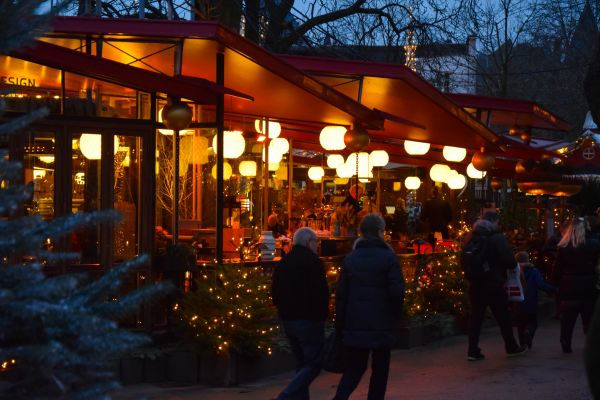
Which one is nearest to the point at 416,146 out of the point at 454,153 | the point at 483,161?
the point at 454,153

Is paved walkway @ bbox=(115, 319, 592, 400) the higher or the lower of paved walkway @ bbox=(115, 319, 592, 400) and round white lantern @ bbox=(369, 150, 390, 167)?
the lower

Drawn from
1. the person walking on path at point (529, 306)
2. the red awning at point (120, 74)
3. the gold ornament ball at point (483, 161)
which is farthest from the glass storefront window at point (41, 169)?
the gold ornament ball at point (483, 161)

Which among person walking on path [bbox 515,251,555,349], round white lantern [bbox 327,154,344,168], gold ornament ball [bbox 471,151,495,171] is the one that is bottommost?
person walking on path [bbox 515,251,555,349]

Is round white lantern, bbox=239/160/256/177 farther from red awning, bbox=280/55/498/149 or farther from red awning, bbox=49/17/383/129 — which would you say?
red awning, bbox=280/55/498/149

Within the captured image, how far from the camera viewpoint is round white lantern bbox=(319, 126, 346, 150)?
1727cm

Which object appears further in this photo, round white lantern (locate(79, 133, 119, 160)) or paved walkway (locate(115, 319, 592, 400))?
round white lantern (locate(79, 133, 119, 160))

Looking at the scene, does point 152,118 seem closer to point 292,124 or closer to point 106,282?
point 292,124

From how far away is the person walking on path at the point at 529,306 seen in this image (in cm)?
1278

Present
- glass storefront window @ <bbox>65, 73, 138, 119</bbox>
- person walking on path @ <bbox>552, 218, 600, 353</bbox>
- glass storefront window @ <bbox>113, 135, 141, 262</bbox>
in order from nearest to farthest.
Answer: glass storefront window @ <bbox>65, 73, 138, 119</bbox> → glass storefront window @ <bbox>113, 135, 141, 262</bbox> → person walking on path @ <bbox>552, 218, 600, 353</bbox>

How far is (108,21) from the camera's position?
1127cm

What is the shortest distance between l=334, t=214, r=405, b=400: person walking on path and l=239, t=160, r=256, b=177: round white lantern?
420 inches

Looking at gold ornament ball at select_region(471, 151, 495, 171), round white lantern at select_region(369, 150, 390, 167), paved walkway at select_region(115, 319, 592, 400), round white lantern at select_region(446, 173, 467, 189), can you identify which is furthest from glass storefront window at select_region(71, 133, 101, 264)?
round white lantern at select_region(446, 173, 467, 189)

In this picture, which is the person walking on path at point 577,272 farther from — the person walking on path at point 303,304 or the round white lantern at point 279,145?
the round white lantern at point 279,145

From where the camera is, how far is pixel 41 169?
1077cm
